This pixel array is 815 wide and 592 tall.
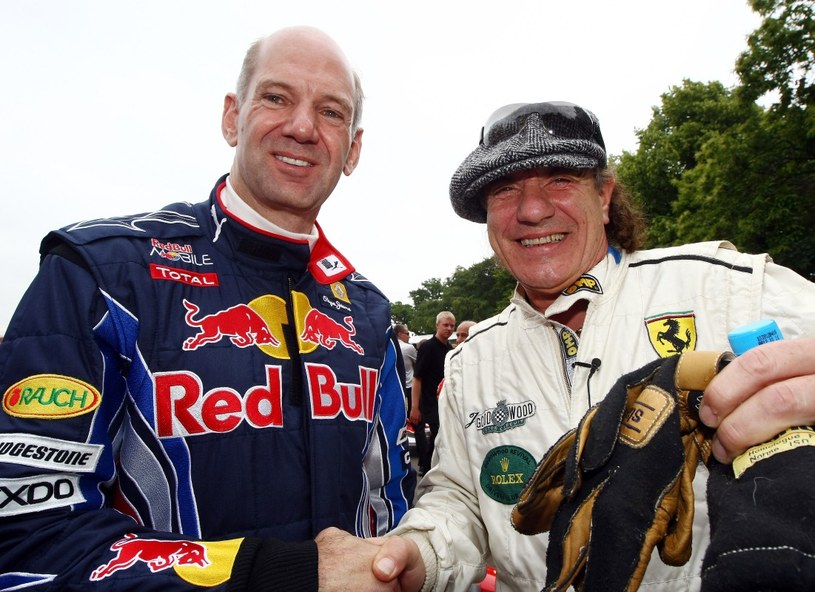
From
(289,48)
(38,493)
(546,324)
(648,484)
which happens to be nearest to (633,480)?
(648,484)

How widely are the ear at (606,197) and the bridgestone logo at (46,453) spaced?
7.26 feet

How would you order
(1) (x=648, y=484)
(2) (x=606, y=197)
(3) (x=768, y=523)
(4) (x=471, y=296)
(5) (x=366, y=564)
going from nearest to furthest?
(3) (x=768, y=523), (1) (x=648, y=484), (5) (x=366, y=564), (2) (x=606, y=197), (4) (x=471, y=296)

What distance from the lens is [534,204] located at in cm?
232

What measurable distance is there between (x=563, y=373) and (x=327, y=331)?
983 mm

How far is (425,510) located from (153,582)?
113 centimetres

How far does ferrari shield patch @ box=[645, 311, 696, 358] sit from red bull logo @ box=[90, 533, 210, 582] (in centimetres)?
164

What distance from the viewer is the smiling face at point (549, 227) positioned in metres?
2.25

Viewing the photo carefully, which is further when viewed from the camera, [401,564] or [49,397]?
[401,564]

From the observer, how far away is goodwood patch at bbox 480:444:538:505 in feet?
6.61

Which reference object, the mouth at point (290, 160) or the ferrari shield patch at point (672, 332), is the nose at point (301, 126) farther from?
the ferrari shield patch at point (672, 332)

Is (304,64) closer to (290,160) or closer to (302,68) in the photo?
(302,68)

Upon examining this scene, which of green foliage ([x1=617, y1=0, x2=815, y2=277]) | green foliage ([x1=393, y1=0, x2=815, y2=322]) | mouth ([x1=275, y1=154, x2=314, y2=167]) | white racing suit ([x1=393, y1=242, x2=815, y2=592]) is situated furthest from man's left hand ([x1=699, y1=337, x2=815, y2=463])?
green foliage ([x1=617, y1=0, x2=815, y2=277])

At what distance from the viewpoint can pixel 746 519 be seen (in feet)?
3.15

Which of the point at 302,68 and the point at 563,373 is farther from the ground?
the point at 302,68
